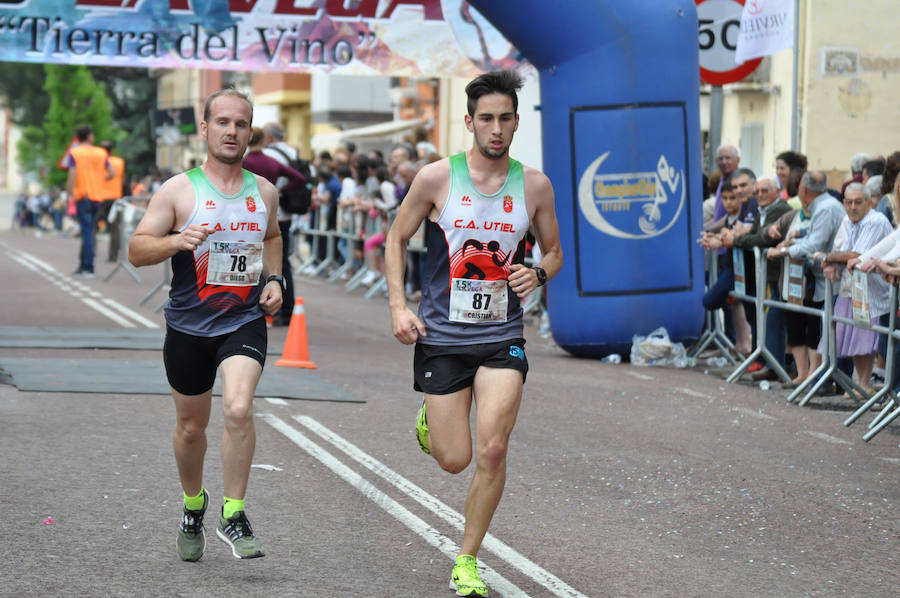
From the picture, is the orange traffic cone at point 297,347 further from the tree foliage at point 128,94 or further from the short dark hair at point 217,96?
the tree foliage at point 128,94

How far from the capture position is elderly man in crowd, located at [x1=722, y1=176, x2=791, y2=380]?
44.4ft

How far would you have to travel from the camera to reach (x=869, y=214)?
12.0m

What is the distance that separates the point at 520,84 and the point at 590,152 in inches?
330

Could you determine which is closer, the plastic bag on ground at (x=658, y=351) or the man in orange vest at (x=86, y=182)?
the plastic bag on ground at (x=658, y=351)

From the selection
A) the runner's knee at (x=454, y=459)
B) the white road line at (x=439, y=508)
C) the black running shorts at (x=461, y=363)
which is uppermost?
the black running shorts at (x=461, y=363)

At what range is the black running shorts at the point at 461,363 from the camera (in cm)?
626

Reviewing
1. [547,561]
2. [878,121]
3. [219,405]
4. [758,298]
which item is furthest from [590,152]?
[878,121]

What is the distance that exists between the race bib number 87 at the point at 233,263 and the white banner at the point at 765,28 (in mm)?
8895

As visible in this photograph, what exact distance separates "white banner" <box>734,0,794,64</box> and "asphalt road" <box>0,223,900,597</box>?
11.3 feet

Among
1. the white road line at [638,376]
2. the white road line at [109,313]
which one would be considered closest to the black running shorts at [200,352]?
the white road line at [638,376]

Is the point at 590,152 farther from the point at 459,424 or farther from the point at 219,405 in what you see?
the point at 459,424

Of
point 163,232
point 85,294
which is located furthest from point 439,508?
point 85,294

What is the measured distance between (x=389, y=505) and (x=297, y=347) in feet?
18.7

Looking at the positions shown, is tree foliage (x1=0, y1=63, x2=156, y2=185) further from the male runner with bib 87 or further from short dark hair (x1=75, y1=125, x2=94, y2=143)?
the male runner with bib 87
